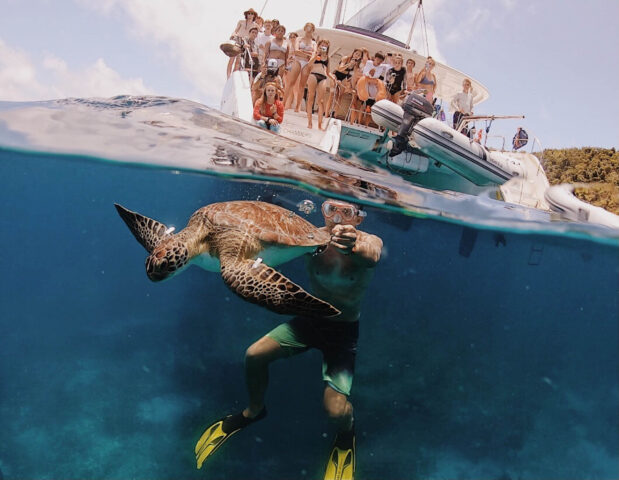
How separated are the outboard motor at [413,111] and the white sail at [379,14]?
36.3ft

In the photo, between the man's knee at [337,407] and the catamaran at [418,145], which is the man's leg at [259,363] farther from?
the catamaran at [418,145]

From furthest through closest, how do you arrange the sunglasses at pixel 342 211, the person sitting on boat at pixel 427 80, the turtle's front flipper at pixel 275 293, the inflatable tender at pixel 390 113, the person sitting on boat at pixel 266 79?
the person sitting on boat at pixel 427 80
the inflatable tender at pixel 390 113
the person sitting on boat at pixel 266 79
the sunglasses at pixel 342 211
the turtle's front flipper at pixel 275 293

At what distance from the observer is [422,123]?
8.41 metres

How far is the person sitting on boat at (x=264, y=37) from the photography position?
9.55 metres

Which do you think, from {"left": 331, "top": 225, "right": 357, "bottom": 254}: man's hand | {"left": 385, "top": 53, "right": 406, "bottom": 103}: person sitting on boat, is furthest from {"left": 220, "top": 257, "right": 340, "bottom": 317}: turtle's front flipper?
{"left": 385, "top": 53, "right": 406, "bottom": 103}: person sitting on boat

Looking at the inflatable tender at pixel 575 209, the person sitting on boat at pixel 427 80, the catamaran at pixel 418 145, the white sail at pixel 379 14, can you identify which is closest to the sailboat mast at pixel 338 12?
the white sail at pixel 379 14

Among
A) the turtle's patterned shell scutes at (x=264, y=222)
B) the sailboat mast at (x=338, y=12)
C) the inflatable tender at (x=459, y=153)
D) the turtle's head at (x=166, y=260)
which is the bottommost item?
the turtle's head at (x=166, y=260)

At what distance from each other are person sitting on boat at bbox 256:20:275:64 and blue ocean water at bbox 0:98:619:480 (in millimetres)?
3180

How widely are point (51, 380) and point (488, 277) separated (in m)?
14.8

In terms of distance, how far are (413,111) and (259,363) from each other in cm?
634

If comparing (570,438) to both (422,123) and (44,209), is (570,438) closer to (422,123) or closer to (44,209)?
(422,123)

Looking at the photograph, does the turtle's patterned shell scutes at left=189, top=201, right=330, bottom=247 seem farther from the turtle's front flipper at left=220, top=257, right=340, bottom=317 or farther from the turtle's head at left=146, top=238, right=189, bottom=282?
the turtle's front flipper at left=220, top=257, right=340, bottom=317

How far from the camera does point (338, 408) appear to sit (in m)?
4.14

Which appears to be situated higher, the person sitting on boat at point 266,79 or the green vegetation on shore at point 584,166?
the green vegetation on shore at point 584,166
